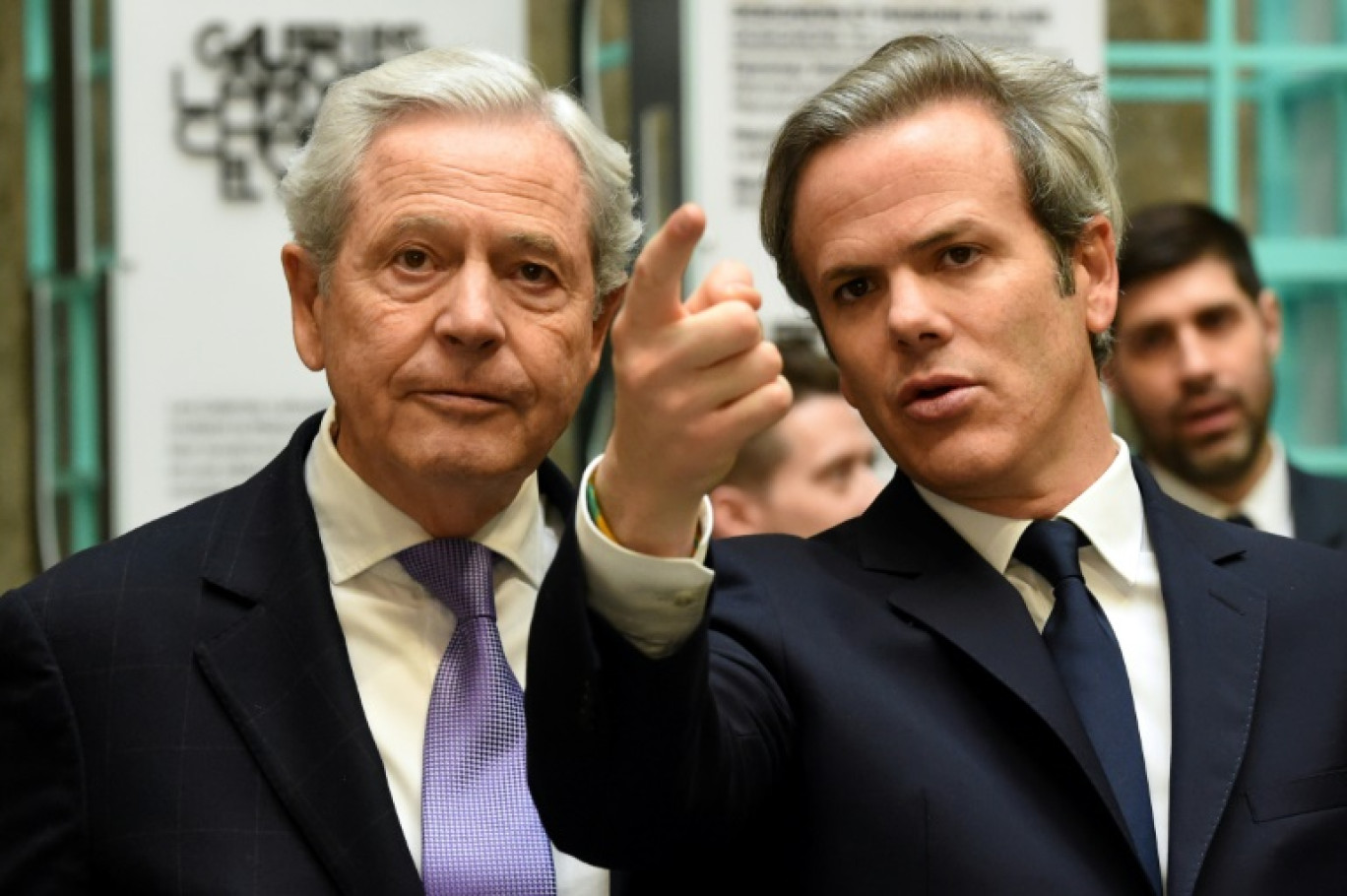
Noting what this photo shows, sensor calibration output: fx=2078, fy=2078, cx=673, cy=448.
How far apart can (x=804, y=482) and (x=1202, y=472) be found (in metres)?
0.98

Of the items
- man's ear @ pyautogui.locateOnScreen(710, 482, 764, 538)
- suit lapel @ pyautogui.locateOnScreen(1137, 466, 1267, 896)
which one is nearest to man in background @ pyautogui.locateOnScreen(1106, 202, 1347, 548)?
man's ear @ pyautogui.locateOnScreen(710, 482, 764, 538)

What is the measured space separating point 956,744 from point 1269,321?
9.68ft

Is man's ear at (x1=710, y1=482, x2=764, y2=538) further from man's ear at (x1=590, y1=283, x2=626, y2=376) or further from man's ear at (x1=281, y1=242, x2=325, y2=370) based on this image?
man's ear at (x1=281, y1=242, x2=325, y2=370)

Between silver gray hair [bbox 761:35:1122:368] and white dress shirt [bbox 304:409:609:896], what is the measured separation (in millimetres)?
496

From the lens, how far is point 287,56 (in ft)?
16.9

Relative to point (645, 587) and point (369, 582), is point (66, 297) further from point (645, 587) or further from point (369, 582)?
point (645, 587)

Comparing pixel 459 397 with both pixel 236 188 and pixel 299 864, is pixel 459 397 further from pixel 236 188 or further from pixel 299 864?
pixel 236 188

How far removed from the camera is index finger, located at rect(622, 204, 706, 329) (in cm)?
172

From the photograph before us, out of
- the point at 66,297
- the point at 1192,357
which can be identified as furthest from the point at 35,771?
the point at 66,297

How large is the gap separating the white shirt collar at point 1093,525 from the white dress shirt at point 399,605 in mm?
534

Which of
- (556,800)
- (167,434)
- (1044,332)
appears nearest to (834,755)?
(556,800)

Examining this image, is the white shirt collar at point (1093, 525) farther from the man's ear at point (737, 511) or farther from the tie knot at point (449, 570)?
the man's ear at point (737, 511)

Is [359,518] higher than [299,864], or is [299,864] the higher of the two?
Result: [359,518]

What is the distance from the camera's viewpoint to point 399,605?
8.61 feet
